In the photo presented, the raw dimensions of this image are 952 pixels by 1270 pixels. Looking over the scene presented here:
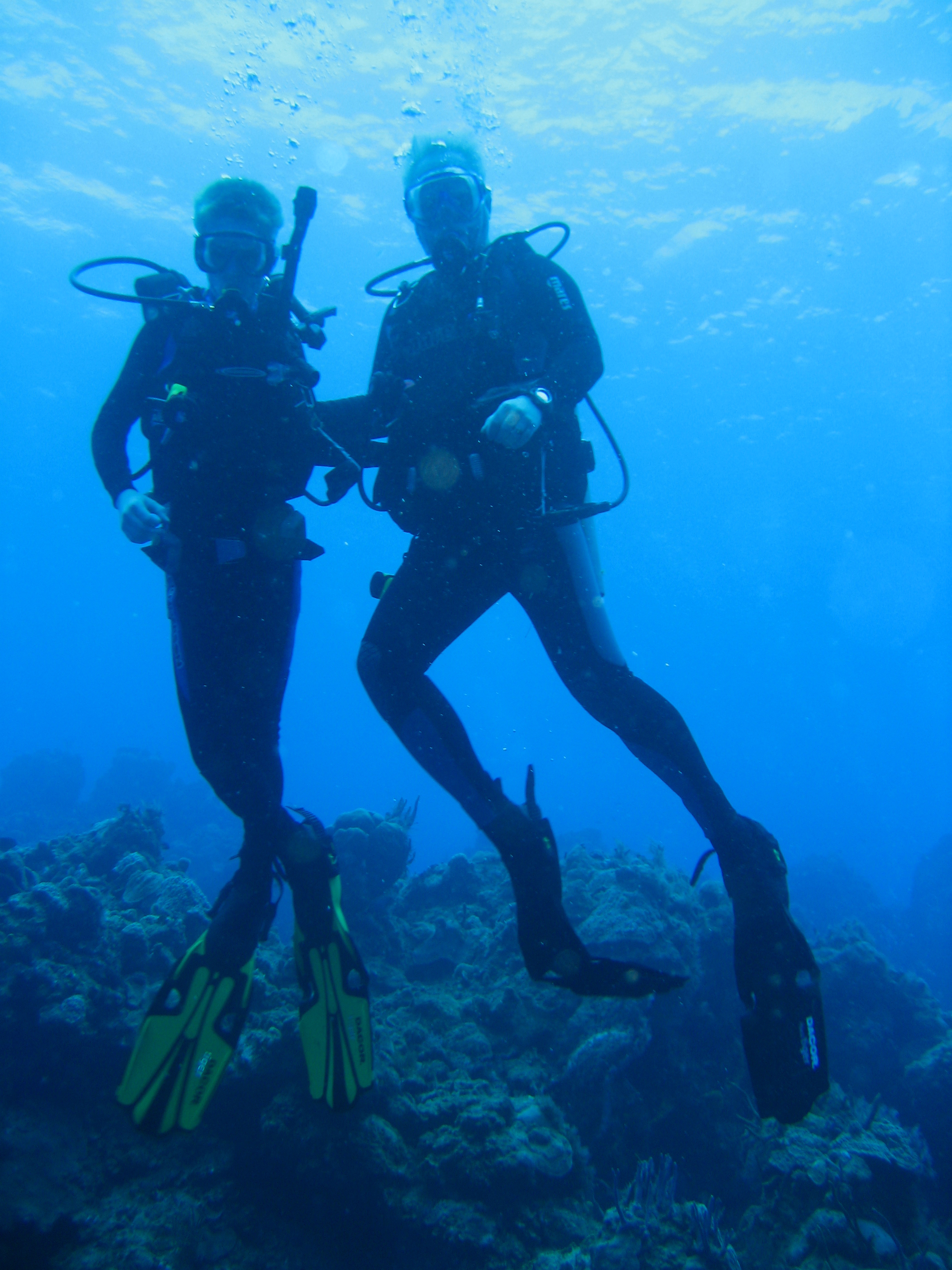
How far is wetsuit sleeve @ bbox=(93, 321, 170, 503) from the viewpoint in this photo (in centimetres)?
328

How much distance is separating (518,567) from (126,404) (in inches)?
95.6

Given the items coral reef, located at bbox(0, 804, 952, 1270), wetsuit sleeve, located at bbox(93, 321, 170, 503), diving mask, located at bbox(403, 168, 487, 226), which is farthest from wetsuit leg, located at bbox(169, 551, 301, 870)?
diving mask, located at bbox(403, 168, 487, 226)

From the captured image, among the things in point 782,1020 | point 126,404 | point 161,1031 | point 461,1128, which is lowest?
point 461,1128

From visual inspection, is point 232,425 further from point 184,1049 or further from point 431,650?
point 184,1049

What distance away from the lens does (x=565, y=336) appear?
3.35 metres

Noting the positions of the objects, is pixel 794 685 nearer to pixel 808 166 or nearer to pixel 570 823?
pixel 570 823

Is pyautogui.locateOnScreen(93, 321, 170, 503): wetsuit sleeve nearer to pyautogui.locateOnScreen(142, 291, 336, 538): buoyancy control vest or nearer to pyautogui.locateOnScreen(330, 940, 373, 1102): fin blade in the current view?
pyautogui.locateOnScreen(142, 291, 336, 538): buoyancy control vest

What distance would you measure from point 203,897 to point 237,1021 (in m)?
4.63

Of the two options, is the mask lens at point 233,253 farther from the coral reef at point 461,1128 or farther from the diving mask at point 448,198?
the coral reef at point 461,1128

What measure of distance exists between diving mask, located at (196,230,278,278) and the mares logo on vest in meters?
1.77

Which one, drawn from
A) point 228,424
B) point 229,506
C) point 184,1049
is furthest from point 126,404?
point 184,1049

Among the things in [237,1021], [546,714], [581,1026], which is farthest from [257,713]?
[546,714]

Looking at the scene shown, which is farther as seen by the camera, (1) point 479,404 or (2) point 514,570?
(2) point 514,570

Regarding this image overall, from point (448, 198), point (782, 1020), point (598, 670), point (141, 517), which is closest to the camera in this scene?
point (782, 1020)
